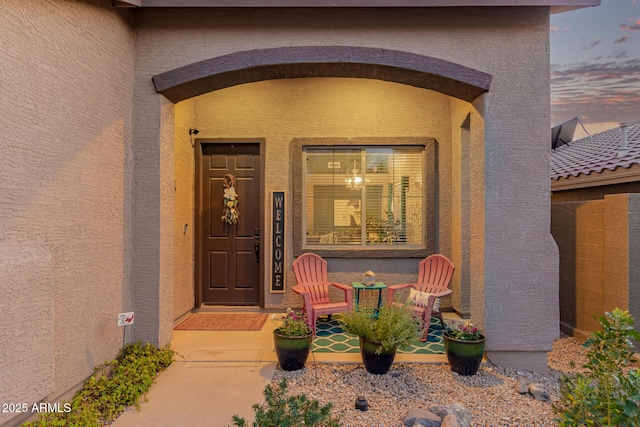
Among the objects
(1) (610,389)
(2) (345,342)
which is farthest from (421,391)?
(1) (610,389)

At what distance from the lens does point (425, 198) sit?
4.98 metres

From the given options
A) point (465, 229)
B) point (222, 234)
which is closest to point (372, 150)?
point (465, 229)

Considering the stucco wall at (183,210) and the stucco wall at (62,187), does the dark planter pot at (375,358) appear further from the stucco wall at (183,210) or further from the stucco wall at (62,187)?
the stucco wall at (183,210)

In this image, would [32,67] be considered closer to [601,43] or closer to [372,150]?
[372,150]

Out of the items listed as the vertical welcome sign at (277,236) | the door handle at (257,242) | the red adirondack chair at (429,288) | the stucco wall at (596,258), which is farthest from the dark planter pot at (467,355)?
the door handle at (257,242)

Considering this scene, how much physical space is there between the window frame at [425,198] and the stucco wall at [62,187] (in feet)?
7.48

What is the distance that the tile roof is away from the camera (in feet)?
15.6

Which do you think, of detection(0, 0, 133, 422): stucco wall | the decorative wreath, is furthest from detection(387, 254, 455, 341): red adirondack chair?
detection(0, 0, 133, 422): stucco wall

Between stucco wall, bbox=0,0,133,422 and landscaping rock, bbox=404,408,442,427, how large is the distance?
2.43 m

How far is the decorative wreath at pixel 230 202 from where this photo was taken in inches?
196

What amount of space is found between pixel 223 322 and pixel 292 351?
1779 mm

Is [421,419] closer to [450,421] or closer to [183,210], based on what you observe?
[450,421]

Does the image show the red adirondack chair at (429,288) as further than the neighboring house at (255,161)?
Yes

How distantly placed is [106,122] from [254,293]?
3098mm
